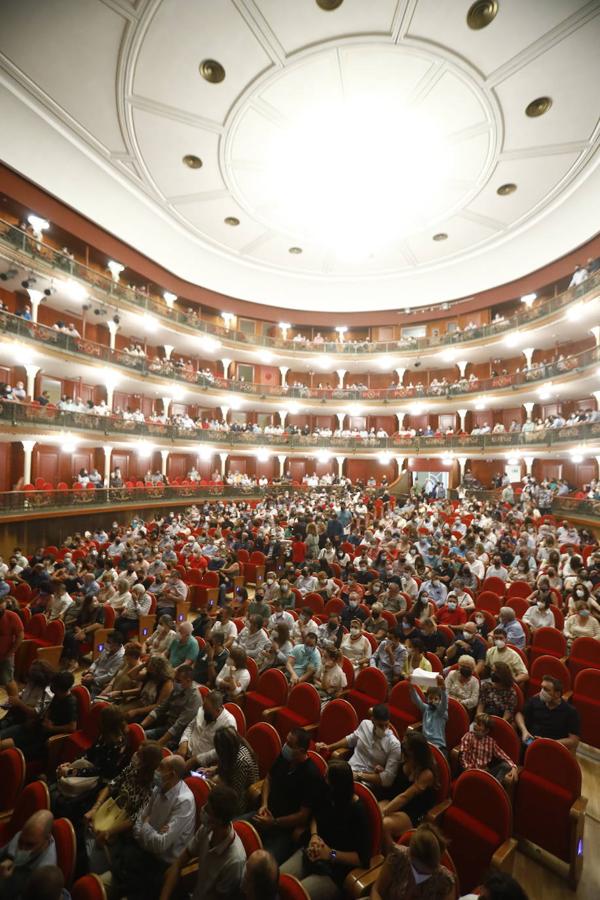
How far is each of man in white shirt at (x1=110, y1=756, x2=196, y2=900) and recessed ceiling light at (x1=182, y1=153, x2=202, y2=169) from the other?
61.2ft

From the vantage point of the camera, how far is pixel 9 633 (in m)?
5.42

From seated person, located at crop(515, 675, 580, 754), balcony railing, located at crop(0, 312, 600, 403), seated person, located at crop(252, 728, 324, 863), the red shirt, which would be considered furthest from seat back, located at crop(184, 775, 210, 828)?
balcony railing, located at crop(0, 312, 600, 403)

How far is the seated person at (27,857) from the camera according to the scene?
236cm

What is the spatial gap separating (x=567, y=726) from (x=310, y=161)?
1849cm

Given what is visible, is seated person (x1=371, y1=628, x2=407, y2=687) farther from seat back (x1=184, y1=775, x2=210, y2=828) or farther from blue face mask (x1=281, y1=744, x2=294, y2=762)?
seat back (x1=184, y1=775, x2=210, y2=828)

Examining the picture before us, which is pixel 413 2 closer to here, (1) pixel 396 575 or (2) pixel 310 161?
(2) pixel 310 161

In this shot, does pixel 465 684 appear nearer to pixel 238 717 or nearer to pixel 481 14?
pixel 238 717

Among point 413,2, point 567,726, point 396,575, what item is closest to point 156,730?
point 567,726

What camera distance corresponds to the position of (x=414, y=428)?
27812mm

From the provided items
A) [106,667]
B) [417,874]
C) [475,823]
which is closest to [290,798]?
[417,874]

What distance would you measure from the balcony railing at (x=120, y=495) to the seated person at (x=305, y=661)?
11.0 meters

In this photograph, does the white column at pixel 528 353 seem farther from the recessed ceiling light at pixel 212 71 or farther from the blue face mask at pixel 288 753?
the blue face mask at pixel 288 753

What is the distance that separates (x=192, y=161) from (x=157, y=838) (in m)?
19.2

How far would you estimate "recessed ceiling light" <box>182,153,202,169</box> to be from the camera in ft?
51.6
